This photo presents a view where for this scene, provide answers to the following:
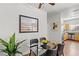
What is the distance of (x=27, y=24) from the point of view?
206cm

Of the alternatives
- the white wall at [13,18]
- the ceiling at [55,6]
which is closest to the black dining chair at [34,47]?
the white wall at [13,18]

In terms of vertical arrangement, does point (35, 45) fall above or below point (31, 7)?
below

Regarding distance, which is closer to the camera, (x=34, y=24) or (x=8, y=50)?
(x=8, y=50)

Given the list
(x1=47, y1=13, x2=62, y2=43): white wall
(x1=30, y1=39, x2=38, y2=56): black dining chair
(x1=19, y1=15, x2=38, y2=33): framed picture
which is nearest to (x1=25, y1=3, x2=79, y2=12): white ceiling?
(x1=47, y1=13, x2=62, y2=43): white wall

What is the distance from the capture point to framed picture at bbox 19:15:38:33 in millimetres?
2018

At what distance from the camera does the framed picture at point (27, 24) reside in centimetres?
202

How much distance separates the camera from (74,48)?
2041mm

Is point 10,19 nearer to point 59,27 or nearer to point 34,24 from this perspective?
point 34,24

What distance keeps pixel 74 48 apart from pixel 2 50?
1.38m

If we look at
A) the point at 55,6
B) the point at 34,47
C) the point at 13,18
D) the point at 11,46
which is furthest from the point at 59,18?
the point at 11,46

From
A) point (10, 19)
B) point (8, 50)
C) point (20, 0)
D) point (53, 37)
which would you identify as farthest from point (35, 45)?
point (20, 0)

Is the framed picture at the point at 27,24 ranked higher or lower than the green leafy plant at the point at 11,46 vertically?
higher

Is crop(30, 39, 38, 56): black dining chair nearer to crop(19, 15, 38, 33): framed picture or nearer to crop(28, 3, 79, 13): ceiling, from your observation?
crop(19, 15, 38, 33): framed picture

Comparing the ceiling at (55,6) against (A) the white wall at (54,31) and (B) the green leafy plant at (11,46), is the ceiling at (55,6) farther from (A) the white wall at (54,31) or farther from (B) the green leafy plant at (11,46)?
(B) the green leafy plant at (11,46)
